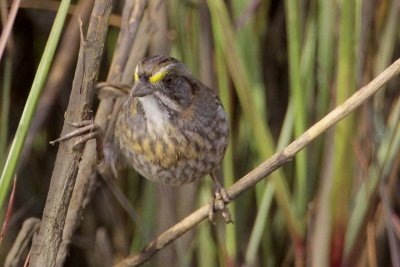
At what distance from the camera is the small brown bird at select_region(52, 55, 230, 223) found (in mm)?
1573

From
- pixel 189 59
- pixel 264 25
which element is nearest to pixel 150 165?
pixel 189 59

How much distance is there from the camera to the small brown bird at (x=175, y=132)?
61.9 inches

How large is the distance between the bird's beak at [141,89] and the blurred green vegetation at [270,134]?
190mm

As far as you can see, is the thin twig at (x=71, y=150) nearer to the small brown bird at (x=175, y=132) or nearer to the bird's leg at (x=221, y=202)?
the small brown bird at (x=175, y=132)

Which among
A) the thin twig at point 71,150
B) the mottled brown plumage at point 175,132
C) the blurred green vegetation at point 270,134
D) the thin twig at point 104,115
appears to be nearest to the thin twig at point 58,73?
the blurred green vegetation at point 270,134

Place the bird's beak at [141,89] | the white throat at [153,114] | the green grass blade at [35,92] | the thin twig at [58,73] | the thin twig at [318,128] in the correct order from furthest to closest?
the thin twig at [58,73] < the white throat at [153,114] < the bird's beak at [141,89] < the thin twig at [318,128] < the green grass blade at [35,92]

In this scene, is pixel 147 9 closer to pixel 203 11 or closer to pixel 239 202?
pixel 203 11

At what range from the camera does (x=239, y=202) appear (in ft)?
6.28

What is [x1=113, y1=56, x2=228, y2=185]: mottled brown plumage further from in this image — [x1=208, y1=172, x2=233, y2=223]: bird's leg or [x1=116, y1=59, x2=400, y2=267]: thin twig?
[x1=116, y1=59, x2=400, y2=267]: thin twig

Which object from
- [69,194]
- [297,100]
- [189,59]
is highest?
[189,59]

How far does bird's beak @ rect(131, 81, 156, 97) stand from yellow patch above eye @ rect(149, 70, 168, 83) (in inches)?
0.4

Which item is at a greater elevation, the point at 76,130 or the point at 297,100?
the point at 297,100

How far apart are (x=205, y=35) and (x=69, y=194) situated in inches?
21.6

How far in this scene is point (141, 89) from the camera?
1.43 meters
